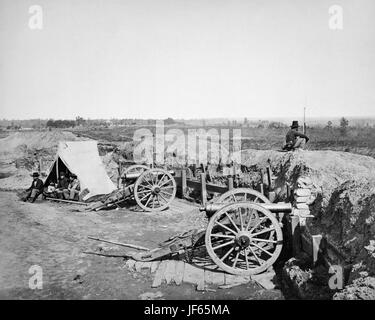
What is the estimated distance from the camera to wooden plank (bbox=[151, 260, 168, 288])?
5801 mm

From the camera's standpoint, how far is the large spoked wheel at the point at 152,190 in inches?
443

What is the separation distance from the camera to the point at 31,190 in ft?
42.1

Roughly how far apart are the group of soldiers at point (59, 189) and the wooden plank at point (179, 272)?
7481 millimetres

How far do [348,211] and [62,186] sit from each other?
35.3 feet

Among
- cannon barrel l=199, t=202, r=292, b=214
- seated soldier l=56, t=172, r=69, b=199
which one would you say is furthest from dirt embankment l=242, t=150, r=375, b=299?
seated soldier l=56, t=172, r=69, b=199

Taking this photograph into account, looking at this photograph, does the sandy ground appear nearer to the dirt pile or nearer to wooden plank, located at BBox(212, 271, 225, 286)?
wooden plank, located at BBox(212, 271, 225, 286)

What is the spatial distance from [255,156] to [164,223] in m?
7.70

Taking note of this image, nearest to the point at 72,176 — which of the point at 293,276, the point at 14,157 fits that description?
the point at 293,276

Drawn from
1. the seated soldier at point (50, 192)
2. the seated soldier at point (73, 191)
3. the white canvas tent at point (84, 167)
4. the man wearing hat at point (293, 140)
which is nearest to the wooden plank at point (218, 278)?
the man wearing hat at point (293, 140)

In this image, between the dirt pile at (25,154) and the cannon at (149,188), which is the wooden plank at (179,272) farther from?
the dirt pile at (25,154)

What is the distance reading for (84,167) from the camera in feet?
45.0

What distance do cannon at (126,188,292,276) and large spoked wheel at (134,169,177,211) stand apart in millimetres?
4442

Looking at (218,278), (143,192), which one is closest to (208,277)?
(218,278)
